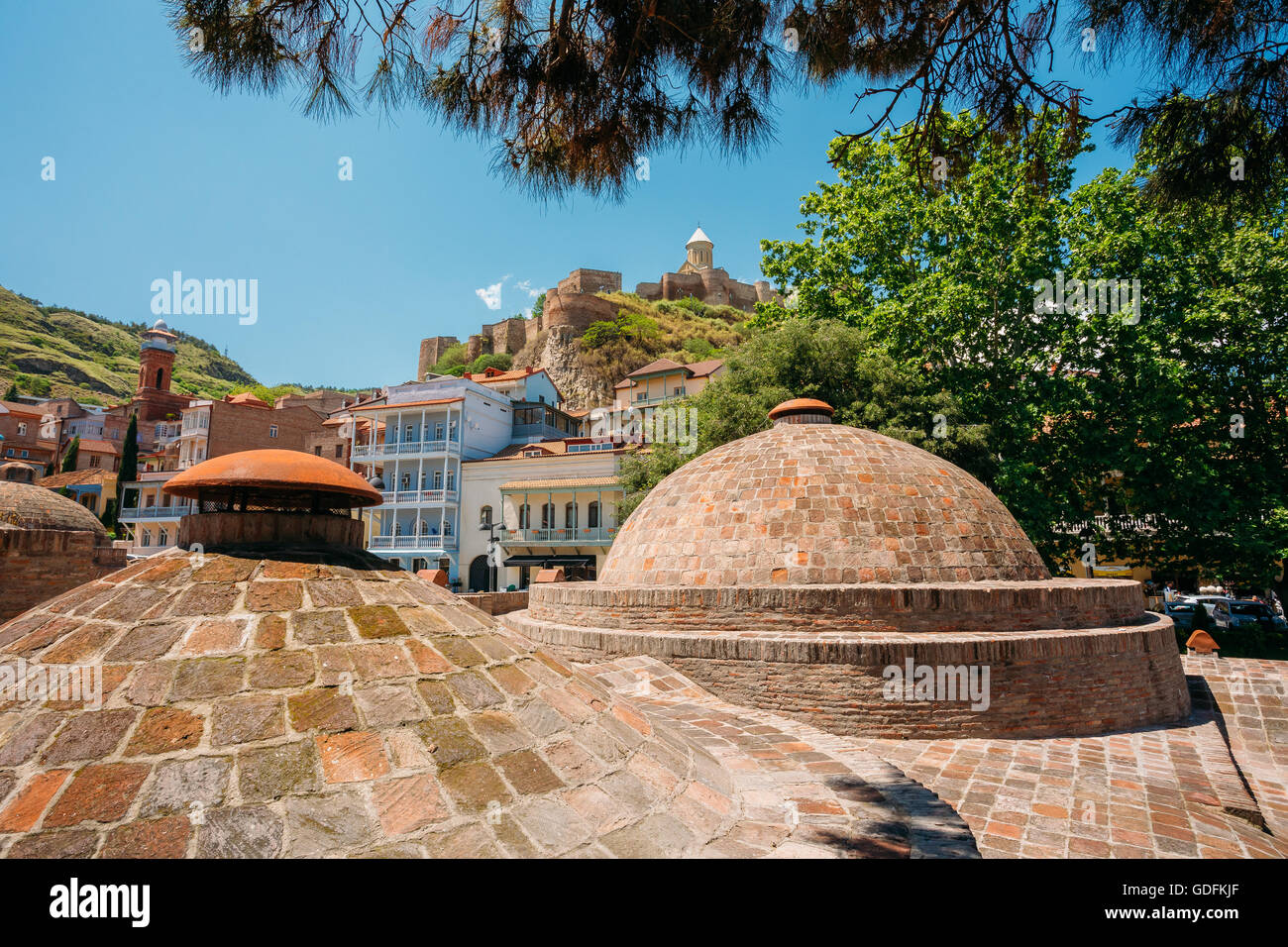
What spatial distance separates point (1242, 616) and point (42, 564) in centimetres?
3413

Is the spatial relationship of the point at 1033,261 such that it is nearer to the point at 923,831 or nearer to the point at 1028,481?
the point at 1028,481

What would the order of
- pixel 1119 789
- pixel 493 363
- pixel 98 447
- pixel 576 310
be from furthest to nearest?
pixel 493 363 < pixel 576 310 < pixel 98 447 < pixel 1119 789

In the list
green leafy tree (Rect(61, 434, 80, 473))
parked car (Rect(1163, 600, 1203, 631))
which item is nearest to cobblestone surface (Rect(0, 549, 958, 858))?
parked car (Rect(1163, 600, 1203, 631))

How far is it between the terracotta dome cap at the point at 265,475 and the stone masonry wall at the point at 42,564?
1226cm

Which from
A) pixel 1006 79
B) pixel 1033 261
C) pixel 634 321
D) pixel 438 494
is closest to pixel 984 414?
pixel 1033 261

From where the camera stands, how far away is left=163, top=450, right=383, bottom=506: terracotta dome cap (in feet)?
11.4

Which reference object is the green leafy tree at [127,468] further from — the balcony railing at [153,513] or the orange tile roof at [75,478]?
the balcony railing at [153,513]

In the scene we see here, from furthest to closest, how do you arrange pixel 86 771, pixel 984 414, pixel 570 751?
pixel 984 414 → pixel 570 751 → pixel 86 771

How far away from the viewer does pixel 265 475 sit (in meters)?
3.50

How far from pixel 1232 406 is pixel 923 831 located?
19601 millimetres

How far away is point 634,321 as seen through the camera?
61250mm

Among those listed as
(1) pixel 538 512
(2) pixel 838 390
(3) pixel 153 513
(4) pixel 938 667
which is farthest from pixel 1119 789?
(3) pixel 153 513

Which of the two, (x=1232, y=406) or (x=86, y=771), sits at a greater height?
(x=1232, y=406)

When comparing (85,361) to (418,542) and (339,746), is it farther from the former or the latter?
(339,746)
